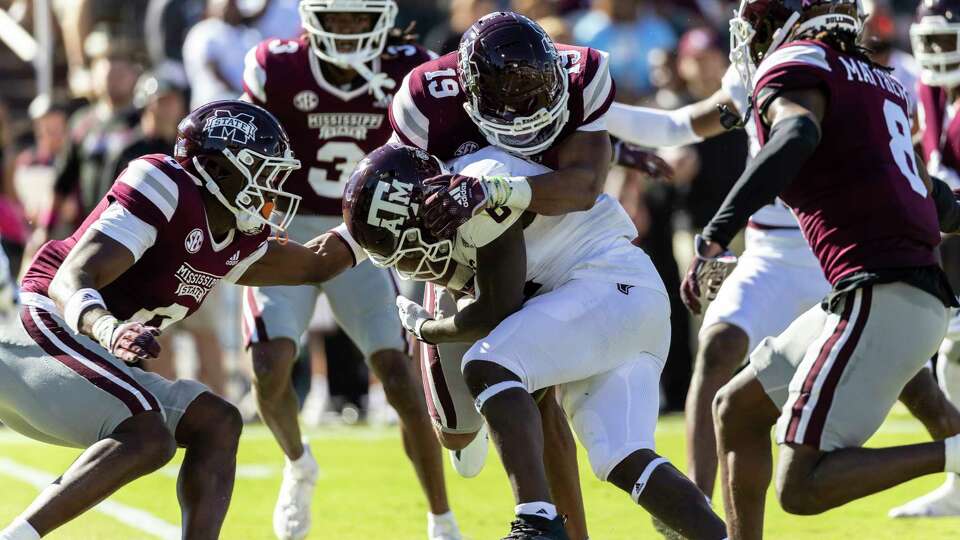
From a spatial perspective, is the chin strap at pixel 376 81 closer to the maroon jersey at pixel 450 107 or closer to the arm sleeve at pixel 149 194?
the maroon jersey at pixel 450 107

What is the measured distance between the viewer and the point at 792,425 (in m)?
3.99

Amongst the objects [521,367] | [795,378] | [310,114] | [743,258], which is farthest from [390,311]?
[795,378]

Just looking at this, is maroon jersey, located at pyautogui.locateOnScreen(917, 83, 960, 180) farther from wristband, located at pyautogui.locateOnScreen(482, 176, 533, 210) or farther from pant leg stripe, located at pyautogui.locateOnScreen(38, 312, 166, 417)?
pant leg stripe, located at pyautogui.locateOnScreen(38, 312, 166, 417)

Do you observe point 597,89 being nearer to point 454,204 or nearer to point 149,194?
point 454,204

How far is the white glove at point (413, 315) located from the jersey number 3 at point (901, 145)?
1.41 meters

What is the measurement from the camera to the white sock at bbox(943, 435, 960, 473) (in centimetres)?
394

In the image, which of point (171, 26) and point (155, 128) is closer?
point (155, 128)

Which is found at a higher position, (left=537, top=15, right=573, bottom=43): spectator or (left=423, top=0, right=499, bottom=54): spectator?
(left=537, top=15, right=573, bottom=43): spectator

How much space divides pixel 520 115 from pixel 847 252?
99cm

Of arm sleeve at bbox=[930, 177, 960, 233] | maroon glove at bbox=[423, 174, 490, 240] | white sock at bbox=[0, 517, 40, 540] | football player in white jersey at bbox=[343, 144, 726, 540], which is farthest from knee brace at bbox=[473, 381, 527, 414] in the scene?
arm sleeve at bbox=[930, 177, 960, 233]

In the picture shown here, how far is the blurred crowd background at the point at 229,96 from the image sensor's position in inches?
371

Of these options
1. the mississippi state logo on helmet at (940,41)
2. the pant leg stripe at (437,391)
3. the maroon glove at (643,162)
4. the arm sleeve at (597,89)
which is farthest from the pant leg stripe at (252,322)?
the mississippi state logo on helmet at (940,41)

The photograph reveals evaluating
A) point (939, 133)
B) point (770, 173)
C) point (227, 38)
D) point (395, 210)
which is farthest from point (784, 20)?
point (227, 38)

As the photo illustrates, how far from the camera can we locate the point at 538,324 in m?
4.19
